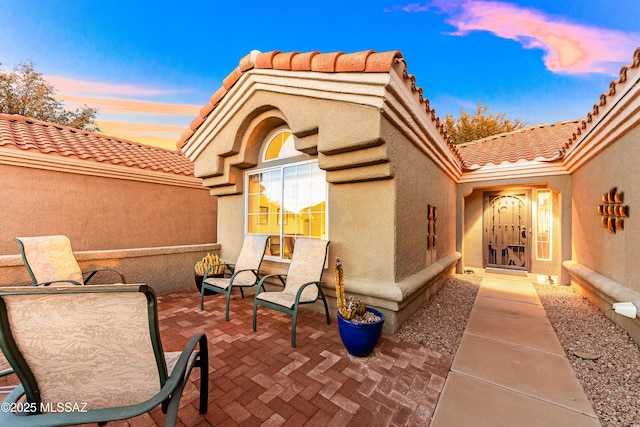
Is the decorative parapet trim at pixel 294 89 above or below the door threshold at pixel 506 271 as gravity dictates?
above

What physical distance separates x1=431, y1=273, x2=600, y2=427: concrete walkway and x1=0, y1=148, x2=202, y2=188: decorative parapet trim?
8905 millimetres

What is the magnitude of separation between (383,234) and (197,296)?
4255 millimetres

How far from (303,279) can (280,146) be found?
3.06 m

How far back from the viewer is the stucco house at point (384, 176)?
3.52m

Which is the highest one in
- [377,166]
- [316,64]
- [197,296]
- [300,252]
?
[316,64]

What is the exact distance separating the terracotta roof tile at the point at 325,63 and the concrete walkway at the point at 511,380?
12.3ft

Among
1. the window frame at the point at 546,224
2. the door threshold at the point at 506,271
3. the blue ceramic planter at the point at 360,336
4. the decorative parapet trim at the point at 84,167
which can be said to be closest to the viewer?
the blue ceramic planter at the point at 360,336

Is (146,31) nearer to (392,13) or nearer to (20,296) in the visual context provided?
(392,13)

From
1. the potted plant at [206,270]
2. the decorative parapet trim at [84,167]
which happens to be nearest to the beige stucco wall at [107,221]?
the decorative parapet trim at [84,167]

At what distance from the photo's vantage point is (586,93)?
13.5 metres

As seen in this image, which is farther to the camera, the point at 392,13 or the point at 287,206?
the point at 392,13

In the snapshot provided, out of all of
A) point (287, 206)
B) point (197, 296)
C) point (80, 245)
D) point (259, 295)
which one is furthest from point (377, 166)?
point (80, 245)

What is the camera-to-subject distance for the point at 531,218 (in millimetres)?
7613

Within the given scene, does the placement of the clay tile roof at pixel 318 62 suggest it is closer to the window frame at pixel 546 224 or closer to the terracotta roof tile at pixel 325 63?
the terracotta roof tile at pixel 325 63
